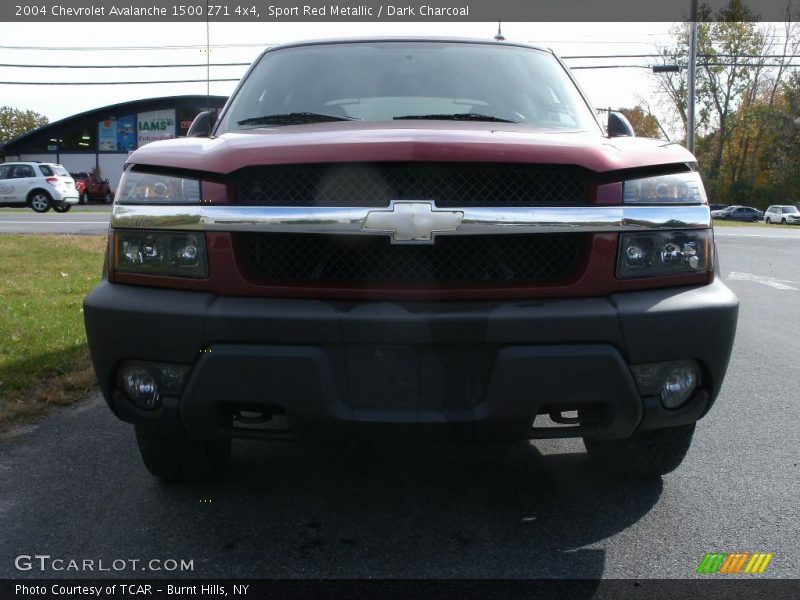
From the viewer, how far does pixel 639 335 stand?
256 cm

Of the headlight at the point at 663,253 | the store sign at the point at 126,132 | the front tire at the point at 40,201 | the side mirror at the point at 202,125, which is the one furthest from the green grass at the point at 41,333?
the store sign at the point at 126,132

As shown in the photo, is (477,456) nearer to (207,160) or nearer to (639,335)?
(639,335)

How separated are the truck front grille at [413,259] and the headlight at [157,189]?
0.23 m

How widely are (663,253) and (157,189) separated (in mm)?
1666

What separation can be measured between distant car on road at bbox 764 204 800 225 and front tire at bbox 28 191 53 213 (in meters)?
40.7

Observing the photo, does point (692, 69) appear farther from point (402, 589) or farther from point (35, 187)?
point (402, 589)

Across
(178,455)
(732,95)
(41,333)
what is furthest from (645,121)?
(178,455)

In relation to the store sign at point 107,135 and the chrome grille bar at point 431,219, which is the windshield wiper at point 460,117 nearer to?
the chrome grille bar at point 431,219

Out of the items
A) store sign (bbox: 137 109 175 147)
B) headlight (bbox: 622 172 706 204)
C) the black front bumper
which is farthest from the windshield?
store sign (bbox: 137 109 175 147)

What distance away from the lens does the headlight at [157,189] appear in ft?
8.84

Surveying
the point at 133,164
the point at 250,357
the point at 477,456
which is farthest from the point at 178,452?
the point at 477,456

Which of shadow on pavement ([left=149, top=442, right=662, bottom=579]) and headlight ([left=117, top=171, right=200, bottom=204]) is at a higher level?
headlight ([left=117, top=171, right=200, bottom=204])

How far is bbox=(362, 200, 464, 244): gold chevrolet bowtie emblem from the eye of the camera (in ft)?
8.27

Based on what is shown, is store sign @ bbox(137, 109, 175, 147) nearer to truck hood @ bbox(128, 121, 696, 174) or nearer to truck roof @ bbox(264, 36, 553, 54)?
truck roof @ bbox(264, 36, 553, 54)
